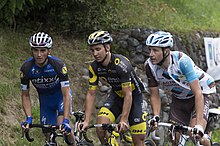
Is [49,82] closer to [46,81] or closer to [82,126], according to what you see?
[46,81]

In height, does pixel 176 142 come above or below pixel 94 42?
below

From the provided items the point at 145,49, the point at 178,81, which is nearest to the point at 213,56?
the point at 145,49

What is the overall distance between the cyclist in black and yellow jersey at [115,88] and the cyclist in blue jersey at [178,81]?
0.39 meters

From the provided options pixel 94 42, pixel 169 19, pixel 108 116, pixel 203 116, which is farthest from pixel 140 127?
pixel 169 19

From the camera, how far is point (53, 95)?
7719mm

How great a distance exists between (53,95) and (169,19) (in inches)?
376

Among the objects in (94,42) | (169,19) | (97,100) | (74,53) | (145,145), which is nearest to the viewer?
(94,42)

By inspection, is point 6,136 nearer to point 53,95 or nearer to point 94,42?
point 53,95

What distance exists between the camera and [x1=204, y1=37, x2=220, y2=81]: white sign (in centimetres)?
1648

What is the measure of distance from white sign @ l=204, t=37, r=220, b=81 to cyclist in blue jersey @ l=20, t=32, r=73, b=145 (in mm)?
9652

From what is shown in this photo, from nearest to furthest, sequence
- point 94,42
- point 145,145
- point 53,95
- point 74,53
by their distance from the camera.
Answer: point 94,42 → point 53,95 → point 145,145 → point 74,53

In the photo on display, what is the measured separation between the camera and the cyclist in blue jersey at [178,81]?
699 cm

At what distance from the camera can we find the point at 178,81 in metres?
7.36

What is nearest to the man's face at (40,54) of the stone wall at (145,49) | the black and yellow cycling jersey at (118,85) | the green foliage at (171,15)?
the black and yellow cycling jersey at (118,85)
